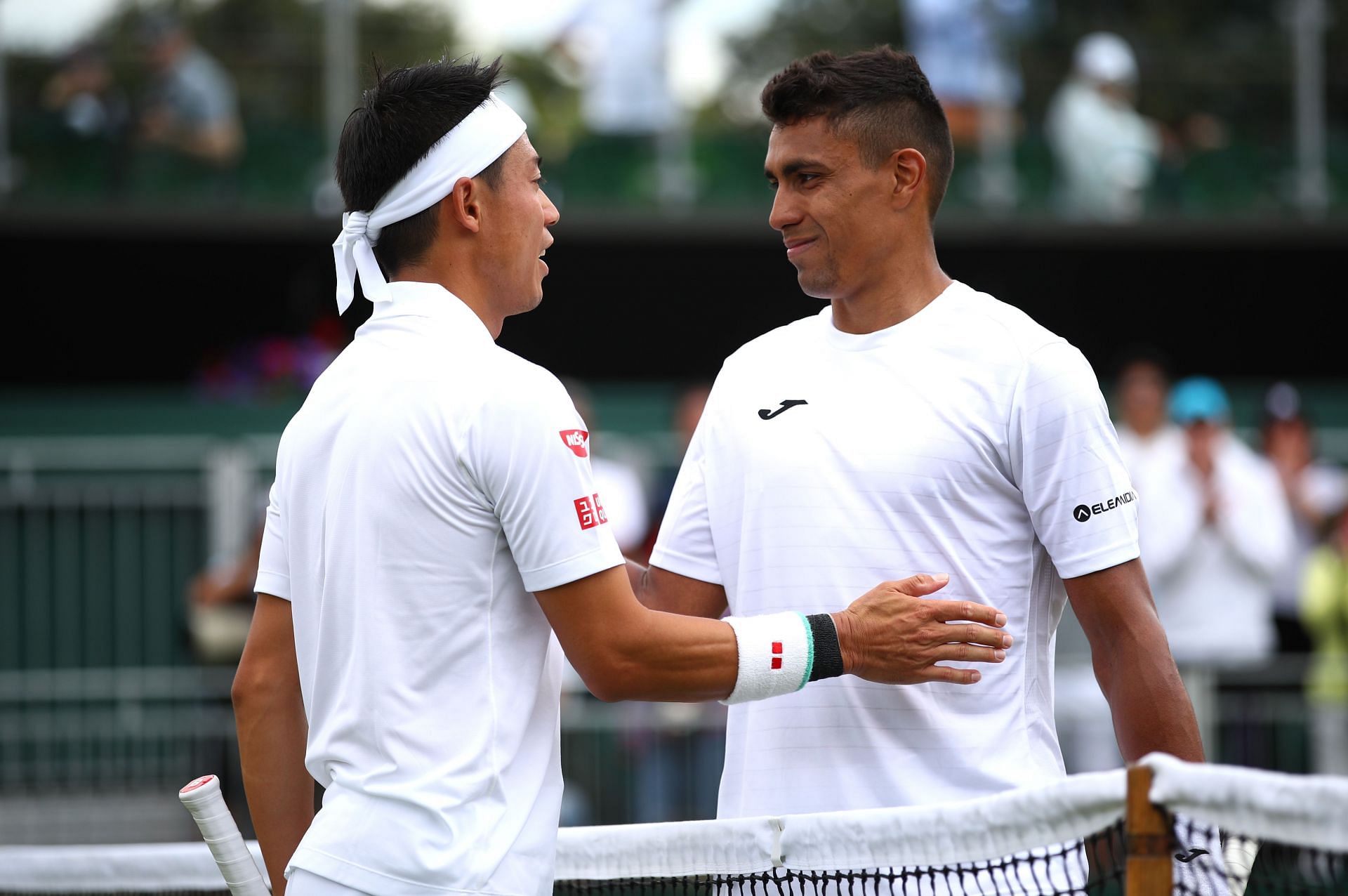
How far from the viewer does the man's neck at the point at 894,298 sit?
3.48 metres

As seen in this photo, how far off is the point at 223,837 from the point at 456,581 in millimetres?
688

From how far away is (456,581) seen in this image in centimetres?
271

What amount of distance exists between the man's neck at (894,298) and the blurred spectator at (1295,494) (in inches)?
254

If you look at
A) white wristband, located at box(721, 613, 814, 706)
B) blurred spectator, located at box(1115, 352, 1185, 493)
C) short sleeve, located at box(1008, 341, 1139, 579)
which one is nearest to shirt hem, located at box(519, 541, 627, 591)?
white wristband, located at box(721, 613, 814, 706)

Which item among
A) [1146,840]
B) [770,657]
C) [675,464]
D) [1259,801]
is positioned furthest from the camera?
[675,464]

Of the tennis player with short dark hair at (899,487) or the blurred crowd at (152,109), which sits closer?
the tennis player with short dark hair at (899,487)

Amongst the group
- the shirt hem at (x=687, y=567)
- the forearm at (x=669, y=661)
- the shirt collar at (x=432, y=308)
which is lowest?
the forearm at (x=669, y=661)

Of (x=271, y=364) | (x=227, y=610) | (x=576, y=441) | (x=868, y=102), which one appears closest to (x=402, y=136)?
(x=576, y=441)

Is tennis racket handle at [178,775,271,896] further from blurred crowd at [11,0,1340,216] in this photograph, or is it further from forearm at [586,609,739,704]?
blurred crowd at [11,0,1340,216]

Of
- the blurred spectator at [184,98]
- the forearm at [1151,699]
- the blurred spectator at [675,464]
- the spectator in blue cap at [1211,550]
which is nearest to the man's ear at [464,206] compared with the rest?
the forearm at [1151,699]

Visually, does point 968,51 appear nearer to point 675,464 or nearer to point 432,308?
point 675,464

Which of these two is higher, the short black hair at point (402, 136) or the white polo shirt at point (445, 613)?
the short black hair at point (402, 136)

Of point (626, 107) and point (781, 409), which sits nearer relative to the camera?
point (781, 409)

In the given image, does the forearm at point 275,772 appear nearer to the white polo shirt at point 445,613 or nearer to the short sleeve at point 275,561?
the short sleeve at point 275,561
